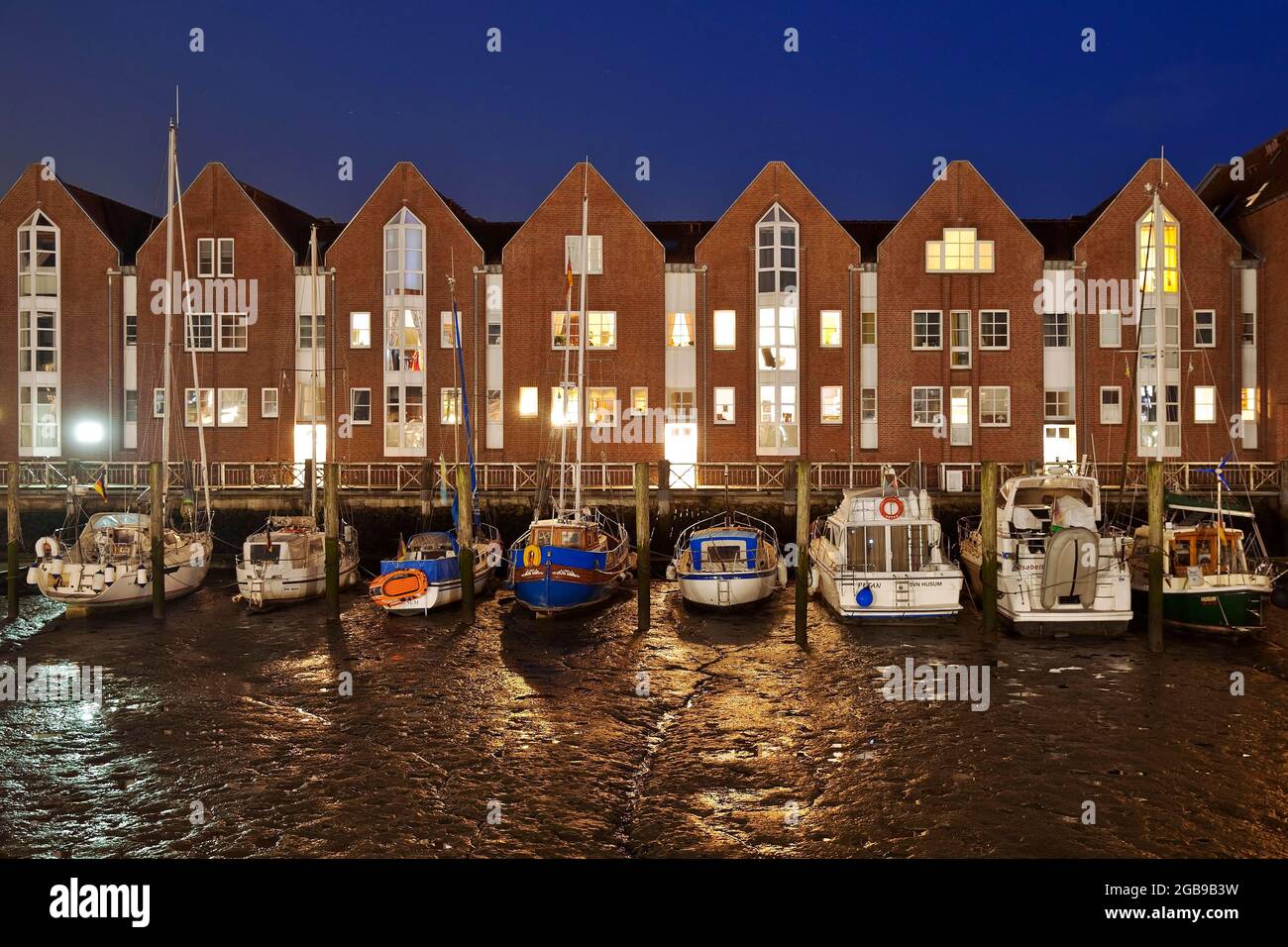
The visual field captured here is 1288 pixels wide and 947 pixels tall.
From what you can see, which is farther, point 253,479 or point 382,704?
point 253,479

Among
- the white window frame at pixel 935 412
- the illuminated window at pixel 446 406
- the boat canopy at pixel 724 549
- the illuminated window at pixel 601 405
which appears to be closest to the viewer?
the boat canopy at pixel 724 549

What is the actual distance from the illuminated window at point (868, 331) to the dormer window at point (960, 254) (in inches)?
125

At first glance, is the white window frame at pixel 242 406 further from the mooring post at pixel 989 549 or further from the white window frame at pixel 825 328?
the mooring post at pixel 989 549

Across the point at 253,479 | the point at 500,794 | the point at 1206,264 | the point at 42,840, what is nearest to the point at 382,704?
the point at 500,794

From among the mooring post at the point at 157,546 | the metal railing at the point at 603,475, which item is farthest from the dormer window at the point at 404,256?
the mooring post at the point at 157,546

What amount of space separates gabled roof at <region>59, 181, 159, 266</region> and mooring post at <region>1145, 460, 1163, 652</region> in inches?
1710

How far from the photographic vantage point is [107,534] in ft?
89.1

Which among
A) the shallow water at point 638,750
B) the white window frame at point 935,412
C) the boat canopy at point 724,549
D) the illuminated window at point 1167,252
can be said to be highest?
the illuminated window at point 1167,252

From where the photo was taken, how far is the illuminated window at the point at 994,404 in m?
40.0

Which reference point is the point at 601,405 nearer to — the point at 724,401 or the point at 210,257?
the point at 724,401

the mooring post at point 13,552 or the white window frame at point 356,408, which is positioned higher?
the white window frame at point 356,408

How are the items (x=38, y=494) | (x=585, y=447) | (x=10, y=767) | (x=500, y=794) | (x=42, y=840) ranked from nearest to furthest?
(x=42, y=840) → (x=500, y=794) → (x=10, y=767) → (x=38, y=494) → (x=585, y=447)

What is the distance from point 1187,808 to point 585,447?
2991cm
